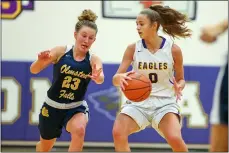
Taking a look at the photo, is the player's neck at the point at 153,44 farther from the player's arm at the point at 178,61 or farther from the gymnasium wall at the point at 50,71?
the gymnasium wall at the point at 50,71

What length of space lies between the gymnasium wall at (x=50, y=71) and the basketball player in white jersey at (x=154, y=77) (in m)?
2.82

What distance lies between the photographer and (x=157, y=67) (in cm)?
464

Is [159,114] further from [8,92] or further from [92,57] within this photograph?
[8,92]

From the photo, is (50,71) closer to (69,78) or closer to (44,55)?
(69,78)

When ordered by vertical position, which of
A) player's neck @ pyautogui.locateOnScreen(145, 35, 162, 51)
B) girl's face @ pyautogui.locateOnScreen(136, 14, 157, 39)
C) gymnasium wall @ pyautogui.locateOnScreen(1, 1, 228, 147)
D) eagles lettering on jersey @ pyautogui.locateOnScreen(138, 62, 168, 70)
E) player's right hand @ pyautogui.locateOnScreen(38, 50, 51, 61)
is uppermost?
girl's face @ pyautogui.locateOnScreen(136, 14, 157, 39)

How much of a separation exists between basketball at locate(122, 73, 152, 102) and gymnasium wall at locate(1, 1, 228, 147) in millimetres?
3130

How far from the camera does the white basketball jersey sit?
4.64 meters

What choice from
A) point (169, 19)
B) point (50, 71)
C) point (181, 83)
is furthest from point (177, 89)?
point (50, 71)

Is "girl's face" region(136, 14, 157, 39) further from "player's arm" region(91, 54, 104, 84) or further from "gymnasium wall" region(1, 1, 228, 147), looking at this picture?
"gymnasium wall" region(1, 1, 228, 147)

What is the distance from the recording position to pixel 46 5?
7582mm

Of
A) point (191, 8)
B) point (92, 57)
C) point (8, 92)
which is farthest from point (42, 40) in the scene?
point (92, 57)

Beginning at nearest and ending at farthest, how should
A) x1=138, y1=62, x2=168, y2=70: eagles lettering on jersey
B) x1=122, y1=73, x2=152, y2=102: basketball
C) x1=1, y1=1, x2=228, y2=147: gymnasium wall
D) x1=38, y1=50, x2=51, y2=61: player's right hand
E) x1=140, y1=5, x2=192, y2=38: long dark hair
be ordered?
1. x1=122, y1=73, x2=152, y2=102: basketball
2. x1=38, y1=50, x2=51, y2=61: player's right hand
3. x1=138, y1=62, x2=168, y2=70: eagles lettering on jersey
4. x1=140, y1=5, x2=192, y2=38: long dark hair
5. x1=1, y1=1, x2=228, y2=147: gymnasium wall

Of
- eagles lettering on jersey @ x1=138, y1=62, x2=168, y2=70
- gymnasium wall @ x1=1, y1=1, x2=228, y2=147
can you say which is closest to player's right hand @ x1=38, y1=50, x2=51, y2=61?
eagles lettering on jersey @ x1=138, y1=62, x2=168, y2=70

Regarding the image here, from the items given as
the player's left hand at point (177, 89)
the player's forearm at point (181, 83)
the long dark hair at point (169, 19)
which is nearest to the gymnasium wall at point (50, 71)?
the long dark hair at point (169, 19)
